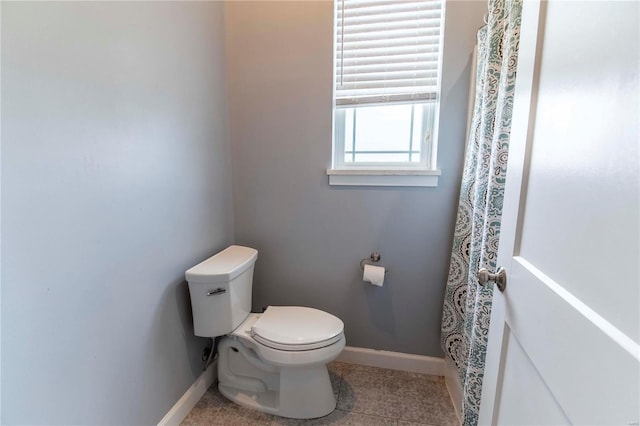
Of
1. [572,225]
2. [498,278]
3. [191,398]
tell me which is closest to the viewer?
[572,225]

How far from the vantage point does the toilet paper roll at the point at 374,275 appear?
168 cm

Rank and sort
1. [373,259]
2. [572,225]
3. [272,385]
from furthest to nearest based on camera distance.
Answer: [373,259], [272,385], [572,225]

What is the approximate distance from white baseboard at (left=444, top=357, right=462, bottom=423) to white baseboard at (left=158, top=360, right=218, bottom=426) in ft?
4.31

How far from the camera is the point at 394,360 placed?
6.07ft

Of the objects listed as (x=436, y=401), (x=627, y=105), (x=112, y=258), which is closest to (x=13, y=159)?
(x=112, y=258)

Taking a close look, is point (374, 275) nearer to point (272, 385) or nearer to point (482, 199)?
point (482, 199)

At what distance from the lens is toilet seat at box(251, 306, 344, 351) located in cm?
138

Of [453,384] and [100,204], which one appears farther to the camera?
[453,384]

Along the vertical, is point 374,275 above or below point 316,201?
below

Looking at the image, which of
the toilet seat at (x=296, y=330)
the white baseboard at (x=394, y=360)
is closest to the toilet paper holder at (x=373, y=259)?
the toilet seat at (x=296, y=330)

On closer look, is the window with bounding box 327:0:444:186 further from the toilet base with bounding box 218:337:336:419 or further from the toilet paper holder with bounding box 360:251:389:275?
the toilet base with bounding box 218:337:336:419

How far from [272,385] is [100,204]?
1.24m

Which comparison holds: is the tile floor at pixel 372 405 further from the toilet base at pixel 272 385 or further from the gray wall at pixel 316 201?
the gray wall at pixel 316 201

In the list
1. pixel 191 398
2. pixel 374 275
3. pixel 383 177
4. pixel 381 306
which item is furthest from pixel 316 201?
pixel 191 398
